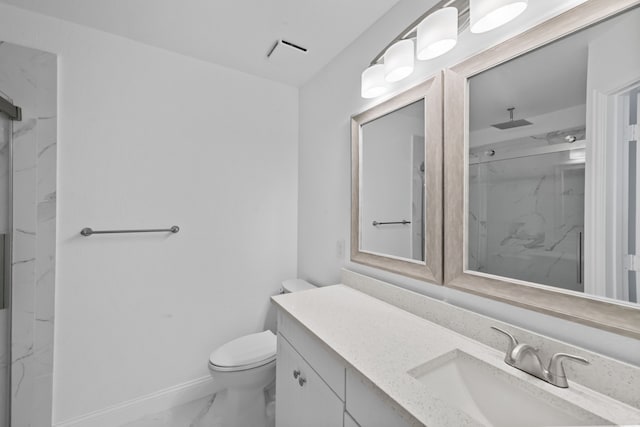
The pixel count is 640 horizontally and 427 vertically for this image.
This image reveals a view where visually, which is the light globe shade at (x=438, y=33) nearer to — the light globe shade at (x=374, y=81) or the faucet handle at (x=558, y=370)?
the light globe shade at (x=374, y=81)

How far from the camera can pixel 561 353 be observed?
26.7 inches

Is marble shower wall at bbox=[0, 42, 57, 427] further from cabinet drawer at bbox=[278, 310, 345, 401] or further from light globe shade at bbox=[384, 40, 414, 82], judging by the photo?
light globe shade at bbox=[384, 40, 414, 82]

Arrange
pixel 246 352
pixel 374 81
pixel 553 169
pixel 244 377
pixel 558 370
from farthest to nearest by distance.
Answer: pixel 246 352 < pixel 244 377 < pixel 374 81 < pixel 553 169 < pixel 558 370

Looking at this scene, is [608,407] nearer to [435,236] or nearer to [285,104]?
[435,236]

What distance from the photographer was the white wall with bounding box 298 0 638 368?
30.2 inches

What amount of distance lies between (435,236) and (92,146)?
1842 mm

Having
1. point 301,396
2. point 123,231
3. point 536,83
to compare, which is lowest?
point 301,396

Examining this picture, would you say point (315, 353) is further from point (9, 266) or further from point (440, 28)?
point (9, 266)

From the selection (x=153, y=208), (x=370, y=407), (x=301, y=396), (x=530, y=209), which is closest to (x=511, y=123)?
(x=530, y=209)

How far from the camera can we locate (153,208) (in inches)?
63.8

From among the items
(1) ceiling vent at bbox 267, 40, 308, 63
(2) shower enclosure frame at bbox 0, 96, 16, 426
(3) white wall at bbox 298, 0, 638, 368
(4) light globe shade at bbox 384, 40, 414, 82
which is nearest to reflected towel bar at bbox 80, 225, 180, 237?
(2) shower enclosure frame at bbox 0, 96, 16, 426

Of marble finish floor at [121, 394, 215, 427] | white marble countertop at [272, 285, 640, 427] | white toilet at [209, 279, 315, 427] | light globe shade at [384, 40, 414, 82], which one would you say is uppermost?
light globe shade at [384, 40, 414, 82]

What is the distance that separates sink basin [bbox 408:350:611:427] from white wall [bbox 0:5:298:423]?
144 cm

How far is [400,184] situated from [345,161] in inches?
17.3
